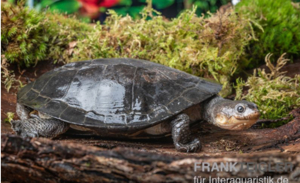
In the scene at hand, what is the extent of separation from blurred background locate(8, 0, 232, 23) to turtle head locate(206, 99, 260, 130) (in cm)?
367

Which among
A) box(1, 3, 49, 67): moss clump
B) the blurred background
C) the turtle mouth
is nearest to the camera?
the turtle mouth

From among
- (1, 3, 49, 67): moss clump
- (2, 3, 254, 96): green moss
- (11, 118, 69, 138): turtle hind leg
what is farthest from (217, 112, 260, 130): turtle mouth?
(1, 3, 49, 67): moss clump

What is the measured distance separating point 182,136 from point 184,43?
172 cm

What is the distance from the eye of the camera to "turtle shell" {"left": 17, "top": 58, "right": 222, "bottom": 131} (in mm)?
2117

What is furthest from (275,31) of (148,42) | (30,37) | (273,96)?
(30,37)

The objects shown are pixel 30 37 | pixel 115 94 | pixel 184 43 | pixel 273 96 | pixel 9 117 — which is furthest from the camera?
pixel 184 43

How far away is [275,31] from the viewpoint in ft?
12.8

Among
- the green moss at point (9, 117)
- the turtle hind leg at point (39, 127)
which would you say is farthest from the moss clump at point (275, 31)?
the green moss at point (9, 117)

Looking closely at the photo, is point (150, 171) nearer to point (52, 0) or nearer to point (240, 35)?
point (240, 35)

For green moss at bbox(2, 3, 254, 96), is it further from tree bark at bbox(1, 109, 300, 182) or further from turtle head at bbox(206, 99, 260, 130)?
tree bark at bbox(1, 109, 300, 182)

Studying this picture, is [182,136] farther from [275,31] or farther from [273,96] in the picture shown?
[275,31]

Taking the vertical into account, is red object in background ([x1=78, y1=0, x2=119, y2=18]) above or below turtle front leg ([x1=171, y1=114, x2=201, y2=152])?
above

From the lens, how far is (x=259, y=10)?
4.02 meters

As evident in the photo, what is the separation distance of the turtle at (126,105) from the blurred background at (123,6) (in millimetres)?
3482
